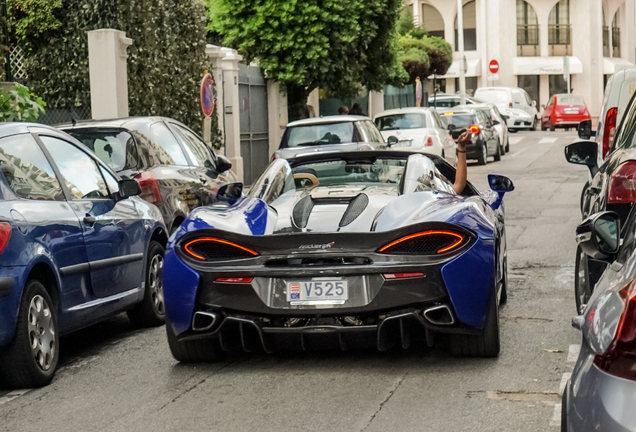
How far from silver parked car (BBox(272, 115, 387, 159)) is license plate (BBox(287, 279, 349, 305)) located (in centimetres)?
1191

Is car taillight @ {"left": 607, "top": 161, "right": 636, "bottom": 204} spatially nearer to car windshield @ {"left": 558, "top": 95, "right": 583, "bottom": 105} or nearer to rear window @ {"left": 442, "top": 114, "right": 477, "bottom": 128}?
rear window @ {"left": 442, "top": 114, "right": 477, "bottom": 128}

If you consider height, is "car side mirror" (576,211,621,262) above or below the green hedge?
below

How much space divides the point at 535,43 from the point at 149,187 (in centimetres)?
6128

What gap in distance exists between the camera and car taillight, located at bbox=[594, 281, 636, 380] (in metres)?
3.11

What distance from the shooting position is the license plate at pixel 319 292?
6.28 m

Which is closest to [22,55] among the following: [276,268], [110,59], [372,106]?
[110,59]

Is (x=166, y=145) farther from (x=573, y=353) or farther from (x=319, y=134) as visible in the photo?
(x=319, y=134)

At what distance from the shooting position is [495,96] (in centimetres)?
5100

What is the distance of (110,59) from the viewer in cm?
1714

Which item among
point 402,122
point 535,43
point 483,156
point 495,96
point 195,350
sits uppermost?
point 535,43

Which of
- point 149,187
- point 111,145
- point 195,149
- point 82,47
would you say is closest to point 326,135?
point 82,47

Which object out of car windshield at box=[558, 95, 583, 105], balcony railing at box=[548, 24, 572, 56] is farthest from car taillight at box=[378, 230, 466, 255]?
balcony railing at box=[548, 24, 572, 56]

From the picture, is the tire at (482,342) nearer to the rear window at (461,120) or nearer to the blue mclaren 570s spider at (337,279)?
the blue mclaren 570s spider at (337,279)

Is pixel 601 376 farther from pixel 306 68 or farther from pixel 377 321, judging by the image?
pixel 306 68
